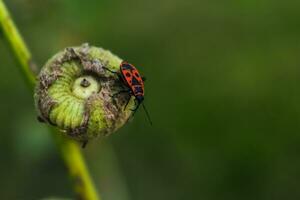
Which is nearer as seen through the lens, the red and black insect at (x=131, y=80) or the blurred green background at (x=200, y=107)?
the red and black insect at (x=131, y=80)

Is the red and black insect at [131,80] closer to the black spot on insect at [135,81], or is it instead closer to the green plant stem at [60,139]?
the black spot on insect at [135,81]

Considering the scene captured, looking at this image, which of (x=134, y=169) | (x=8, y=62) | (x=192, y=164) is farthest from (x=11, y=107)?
(x=192, y=164)

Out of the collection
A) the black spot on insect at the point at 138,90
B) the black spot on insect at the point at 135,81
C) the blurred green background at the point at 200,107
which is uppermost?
the black spot on insect at the point at 135,81

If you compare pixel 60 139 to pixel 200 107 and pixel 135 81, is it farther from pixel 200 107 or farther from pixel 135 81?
pixel 200 107

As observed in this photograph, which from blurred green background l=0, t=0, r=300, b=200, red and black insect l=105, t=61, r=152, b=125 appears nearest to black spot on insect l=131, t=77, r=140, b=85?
red and black insect l=105, t=61, r=152, b=125

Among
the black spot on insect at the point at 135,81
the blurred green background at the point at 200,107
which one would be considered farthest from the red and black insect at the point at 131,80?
the blurred green background at the point at 200,107

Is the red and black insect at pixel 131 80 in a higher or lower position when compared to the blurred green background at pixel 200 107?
higher

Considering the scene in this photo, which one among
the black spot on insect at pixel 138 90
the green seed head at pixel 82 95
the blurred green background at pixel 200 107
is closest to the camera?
the green seed head at pixel 82 95

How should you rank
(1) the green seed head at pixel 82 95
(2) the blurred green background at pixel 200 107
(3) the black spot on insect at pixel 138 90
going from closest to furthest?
1. (1) the green seed head at pixel 82 95
2. (3) the black spot on insect at pixel 138 90
3. (2) the blurred green background at pixel 200 107
